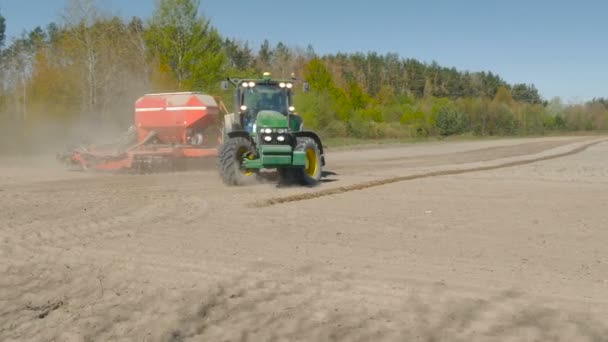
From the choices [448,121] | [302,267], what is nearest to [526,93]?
[448,121]

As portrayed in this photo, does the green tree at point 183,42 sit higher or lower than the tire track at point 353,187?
higher

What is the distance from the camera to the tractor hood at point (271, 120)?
1466cm

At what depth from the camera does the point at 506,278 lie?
638 centimetres

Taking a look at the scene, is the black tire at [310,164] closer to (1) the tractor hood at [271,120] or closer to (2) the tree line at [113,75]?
(1) the tractor hood at [271,120]

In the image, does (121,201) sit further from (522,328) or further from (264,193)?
(522,328)

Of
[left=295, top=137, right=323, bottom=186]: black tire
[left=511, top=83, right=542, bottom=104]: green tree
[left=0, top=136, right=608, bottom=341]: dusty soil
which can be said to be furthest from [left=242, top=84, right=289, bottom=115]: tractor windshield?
[left=511, top=83, right=542, bottom=104]: green tree

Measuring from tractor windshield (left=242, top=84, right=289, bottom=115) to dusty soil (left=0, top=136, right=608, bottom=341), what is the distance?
3.30 m

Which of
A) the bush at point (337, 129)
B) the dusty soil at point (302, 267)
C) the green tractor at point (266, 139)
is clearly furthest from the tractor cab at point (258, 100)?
the bush at point (337, 129)

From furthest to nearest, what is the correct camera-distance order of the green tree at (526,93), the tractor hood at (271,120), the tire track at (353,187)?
the green tree at (526,93)
the tractor hood at (271,120)
the tire track at (353,187)

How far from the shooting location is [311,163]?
50.3ft

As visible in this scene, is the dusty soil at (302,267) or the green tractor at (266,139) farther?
the green tractor at (266,139)

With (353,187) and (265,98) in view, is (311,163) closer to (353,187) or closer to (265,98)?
(353,187)

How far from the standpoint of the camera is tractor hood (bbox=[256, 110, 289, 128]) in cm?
1466

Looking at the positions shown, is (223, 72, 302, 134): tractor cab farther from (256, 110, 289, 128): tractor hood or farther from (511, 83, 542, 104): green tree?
(511, 83, 542, 104): green tree
